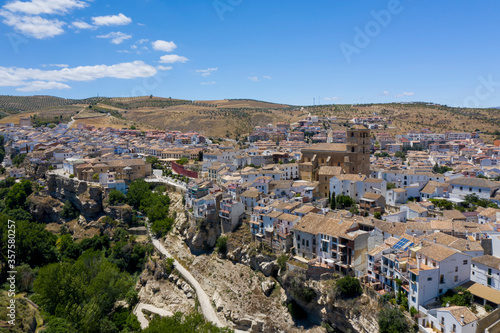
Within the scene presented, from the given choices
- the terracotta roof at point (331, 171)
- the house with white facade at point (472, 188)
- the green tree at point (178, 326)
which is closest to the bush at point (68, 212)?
the green tree at point (178, 326)

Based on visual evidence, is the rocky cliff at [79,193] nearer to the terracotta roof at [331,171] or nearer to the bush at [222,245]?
the bush at [222,245]

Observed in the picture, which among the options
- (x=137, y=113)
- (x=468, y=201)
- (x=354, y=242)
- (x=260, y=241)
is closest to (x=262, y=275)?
(x=260, y=241)

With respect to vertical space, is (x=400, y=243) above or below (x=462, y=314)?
above

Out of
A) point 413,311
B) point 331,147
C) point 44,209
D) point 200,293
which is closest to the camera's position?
point 413,311

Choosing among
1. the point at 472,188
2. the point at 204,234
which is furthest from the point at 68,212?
the point at 472,188

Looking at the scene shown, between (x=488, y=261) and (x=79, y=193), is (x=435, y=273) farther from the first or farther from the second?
(x=79, y=193)

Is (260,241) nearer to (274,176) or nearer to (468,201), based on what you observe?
(274,176)
